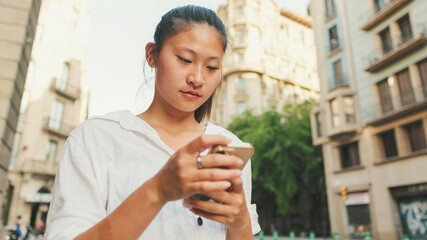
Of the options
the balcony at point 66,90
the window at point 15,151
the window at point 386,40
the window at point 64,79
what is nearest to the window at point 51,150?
the window at point 15,151

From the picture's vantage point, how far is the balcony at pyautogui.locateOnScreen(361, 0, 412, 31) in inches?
711

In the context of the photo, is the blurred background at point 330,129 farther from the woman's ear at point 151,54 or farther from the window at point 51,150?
the woman's ear at point 151,54

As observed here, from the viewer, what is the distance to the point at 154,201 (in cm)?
88

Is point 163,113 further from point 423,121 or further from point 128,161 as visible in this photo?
point 423,121

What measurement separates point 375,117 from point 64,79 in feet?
81.8

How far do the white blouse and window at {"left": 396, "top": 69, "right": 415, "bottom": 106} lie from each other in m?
19.9

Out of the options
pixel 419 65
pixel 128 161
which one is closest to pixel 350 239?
pixel 419 65

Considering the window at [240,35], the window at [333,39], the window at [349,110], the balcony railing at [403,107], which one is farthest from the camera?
the window at [240,35]

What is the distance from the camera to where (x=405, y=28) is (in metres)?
18.6

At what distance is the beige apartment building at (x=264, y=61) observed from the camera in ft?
121

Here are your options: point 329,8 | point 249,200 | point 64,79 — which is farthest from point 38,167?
point 329,8

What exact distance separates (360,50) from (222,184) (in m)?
23.4

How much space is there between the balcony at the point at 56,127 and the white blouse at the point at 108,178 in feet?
84.2

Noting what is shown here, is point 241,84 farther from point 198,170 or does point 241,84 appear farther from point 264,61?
point 198,170
